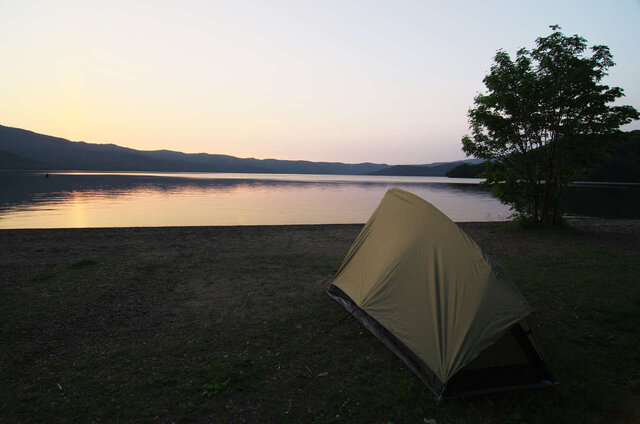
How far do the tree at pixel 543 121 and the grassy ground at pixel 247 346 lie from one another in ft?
18.5

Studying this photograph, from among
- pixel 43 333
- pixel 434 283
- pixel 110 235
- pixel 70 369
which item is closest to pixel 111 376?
pixel 70 369

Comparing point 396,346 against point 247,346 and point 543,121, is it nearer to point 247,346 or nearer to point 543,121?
point 247,346

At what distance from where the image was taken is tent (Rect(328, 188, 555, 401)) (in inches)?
174

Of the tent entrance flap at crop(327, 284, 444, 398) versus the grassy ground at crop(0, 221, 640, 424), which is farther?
the tent entrance flap at crop(327, 284, 444, 398)

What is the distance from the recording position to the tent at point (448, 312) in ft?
14.5

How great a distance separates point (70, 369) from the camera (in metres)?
5.06

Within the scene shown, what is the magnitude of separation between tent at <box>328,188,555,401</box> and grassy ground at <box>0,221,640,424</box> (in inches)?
12.9

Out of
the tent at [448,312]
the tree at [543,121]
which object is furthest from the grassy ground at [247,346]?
the tree at [543,121]

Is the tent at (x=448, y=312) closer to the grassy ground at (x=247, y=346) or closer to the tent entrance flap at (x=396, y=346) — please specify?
the tent entrance flap at (x=396, y=346)

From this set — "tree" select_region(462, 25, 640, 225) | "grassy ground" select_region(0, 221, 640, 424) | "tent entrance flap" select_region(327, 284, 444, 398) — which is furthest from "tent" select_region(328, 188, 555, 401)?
"tree" select_region(462, 25, 640, 225)

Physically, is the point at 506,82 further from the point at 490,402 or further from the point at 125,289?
the point at 125,289

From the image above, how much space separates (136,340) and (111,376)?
1.13 meters

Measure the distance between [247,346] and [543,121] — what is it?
16.5m

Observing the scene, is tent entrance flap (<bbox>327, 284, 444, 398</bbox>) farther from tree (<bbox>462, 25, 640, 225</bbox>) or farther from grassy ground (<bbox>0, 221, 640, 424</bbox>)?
tree (<bbox>462, 25, 640, 225</bbox>)
